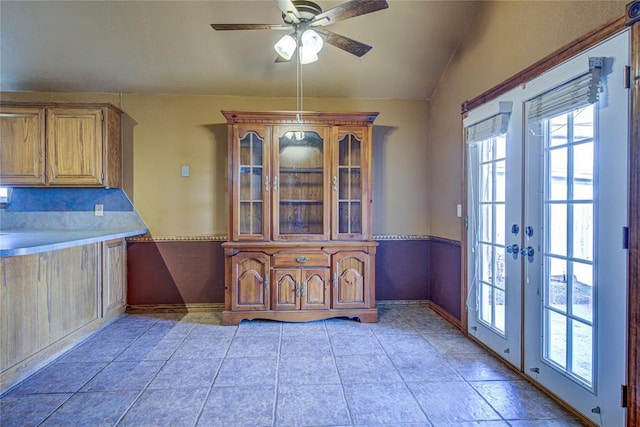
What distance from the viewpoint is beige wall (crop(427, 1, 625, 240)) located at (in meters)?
1.94

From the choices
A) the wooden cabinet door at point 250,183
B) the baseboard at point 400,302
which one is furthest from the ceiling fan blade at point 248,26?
the baseboard at point 400,302

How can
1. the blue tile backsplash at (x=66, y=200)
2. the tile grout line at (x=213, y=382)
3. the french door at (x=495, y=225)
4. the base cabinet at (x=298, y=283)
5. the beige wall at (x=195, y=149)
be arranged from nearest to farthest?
the tile grout line at (x=213, y=382), the french door at (x=495, y=225), the base cabinet at (x=298, y=283), the blue tile backsplash at (x=66, y=200), the beige wall at (x=195, y=149)

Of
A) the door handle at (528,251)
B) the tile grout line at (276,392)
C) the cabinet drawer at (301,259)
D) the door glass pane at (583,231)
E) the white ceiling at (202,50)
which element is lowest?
the tile grout line at (276,392)

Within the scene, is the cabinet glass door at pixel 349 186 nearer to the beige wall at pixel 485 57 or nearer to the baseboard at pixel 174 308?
the beige wall at pixel 485 57

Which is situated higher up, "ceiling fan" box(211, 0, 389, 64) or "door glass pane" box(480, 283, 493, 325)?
"ceiling fan" box(211, 0, 389, 64)

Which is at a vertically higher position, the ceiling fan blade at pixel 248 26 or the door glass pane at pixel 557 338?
the ceiling fan blade at pixel 248 26

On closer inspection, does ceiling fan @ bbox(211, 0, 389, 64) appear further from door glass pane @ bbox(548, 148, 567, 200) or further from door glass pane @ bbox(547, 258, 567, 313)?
door glass pane @ bbox(547, 258, 567, 313)

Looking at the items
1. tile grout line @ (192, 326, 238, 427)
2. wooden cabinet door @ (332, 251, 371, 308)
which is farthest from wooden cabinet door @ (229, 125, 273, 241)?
tile grout line @ (192, 326, 238, 427)

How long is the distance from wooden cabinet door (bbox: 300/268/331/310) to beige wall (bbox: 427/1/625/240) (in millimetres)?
1380

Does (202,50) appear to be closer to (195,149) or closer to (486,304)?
(195,149)

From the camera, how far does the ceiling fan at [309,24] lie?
1.93m

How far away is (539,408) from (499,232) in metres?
1.19

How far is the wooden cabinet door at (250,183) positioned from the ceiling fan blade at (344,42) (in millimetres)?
1240

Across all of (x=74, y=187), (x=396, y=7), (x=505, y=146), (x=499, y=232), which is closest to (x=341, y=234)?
(x=499, y=232)
